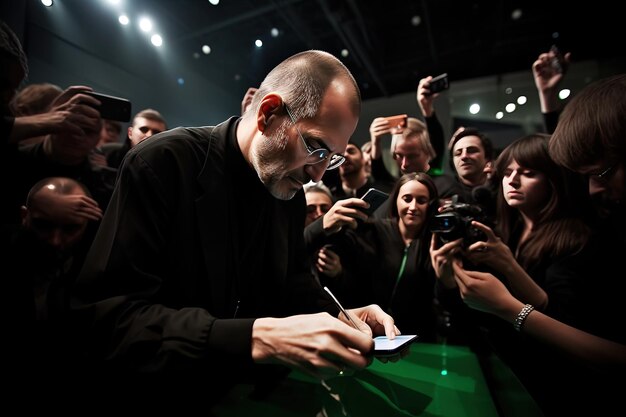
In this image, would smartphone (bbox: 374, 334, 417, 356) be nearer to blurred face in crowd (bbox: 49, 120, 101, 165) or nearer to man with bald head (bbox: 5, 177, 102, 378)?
man with bald head (bbox: 5, 177, 102, 378)

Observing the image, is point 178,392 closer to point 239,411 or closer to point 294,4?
point 239,411

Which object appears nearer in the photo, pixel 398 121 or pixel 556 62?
pixel 556 62

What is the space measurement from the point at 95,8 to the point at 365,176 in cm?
208

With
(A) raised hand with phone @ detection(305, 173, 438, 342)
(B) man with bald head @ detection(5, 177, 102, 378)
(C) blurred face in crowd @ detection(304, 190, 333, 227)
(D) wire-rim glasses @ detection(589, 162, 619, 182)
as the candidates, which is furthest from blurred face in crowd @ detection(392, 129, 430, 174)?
(B) man with bald head @ detection(5, 177, 102, 378)

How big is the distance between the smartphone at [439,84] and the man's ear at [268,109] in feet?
4.31

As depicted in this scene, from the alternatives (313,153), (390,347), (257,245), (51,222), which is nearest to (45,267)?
(51,222)

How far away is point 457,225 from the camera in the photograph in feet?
4.77

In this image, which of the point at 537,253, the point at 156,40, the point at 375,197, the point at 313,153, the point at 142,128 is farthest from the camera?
the point at 156,40

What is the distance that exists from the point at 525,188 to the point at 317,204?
1354 mm

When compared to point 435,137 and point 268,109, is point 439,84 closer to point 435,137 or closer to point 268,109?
point 435,137

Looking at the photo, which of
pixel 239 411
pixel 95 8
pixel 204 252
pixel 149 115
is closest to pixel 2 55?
pixel 95 8

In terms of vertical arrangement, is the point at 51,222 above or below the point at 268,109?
below

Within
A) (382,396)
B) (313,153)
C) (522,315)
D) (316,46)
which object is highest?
(316,46)

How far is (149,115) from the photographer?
6.31ft
